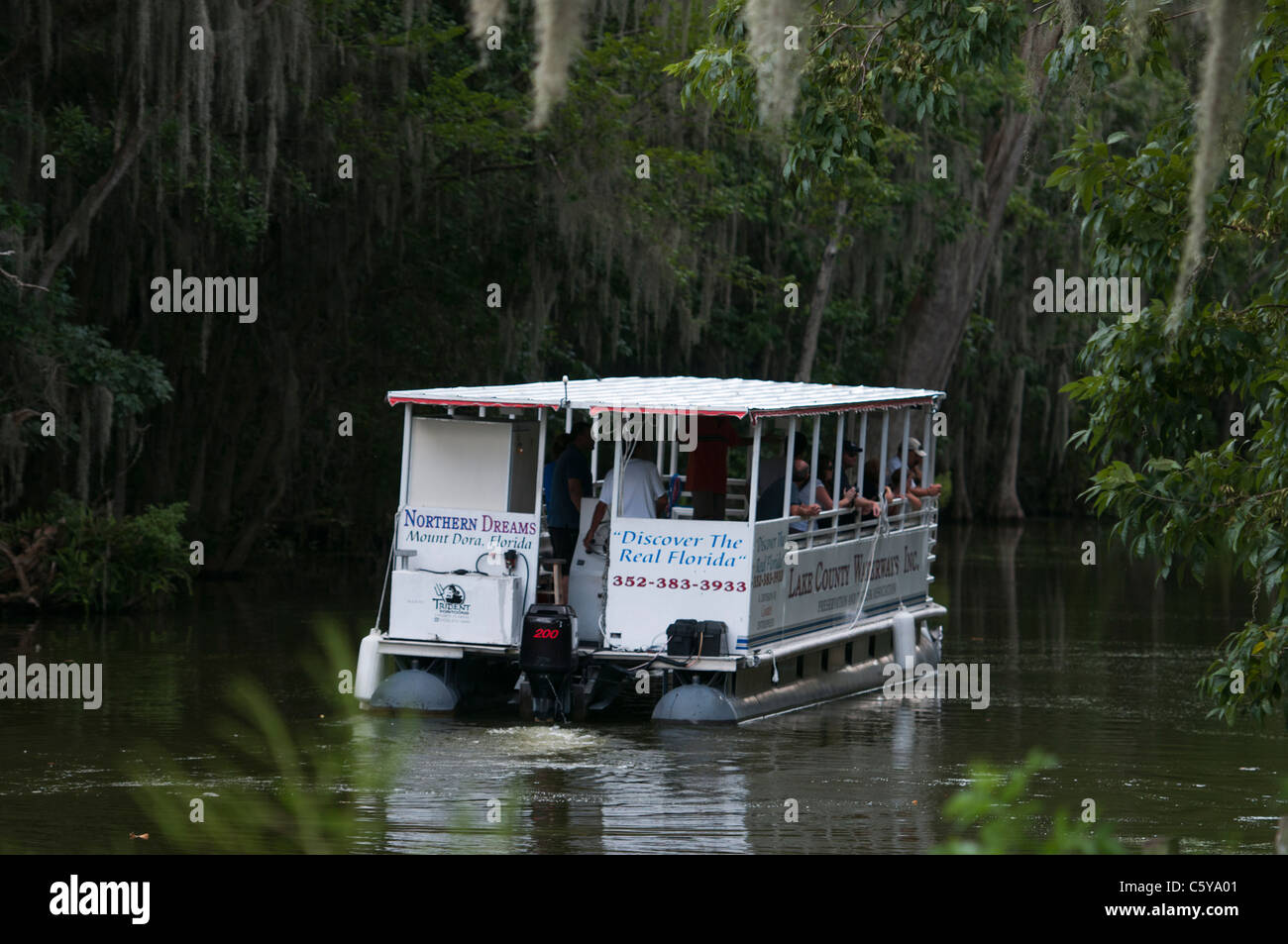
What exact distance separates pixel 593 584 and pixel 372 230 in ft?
46.4

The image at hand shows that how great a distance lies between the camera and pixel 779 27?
5.67 m


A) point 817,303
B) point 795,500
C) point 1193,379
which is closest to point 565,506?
point 795,500

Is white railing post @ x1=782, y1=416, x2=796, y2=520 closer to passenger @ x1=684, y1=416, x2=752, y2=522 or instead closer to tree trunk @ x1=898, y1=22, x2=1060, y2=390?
passenger @ x1=684, y1=416, x2=752, y2=522

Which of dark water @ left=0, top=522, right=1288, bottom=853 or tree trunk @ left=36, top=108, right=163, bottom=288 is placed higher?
tree trunk @ left=36, top=108, right=163, bottom=288

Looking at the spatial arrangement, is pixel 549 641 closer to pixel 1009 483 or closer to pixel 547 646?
pixel 547 646

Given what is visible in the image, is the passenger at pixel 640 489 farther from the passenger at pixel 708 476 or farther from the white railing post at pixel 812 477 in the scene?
the white railing post at pixel 812 477

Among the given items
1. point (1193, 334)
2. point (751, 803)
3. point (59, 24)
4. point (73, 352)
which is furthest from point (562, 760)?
point (59, 24)

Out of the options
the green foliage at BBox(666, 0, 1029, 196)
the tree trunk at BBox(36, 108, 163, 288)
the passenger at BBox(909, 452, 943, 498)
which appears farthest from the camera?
the tree trunk at BBox(36, 108, 163, 288)

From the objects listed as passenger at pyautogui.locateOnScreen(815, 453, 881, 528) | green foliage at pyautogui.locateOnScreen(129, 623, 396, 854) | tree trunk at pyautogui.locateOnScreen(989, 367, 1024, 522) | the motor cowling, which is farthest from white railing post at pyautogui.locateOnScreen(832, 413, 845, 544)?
tree trunk at pyautogui.locateOnScreen(989, 367, 1024, 522)

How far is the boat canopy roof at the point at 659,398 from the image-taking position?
15266mm

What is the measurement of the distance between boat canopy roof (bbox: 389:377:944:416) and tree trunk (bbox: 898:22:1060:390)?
2052 cm

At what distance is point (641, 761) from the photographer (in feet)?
45.3

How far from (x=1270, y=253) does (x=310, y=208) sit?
18950 mm

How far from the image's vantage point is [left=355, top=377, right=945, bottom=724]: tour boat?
599 inches
